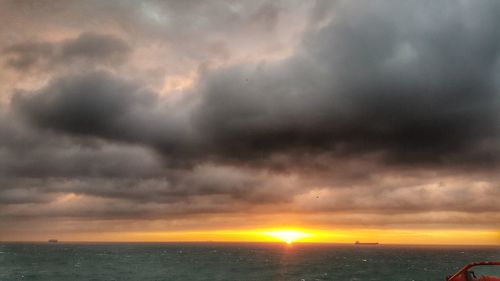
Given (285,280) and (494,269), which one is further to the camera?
(494,269)

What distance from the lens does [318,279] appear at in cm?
10331

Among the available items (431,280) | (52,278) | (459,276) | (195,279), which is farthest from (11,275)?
(459,276)

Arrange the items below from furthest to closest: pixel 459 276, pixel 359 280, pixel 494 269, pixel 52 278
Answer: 1. pixel 494 269
2. pixel 52 278
3. pixel 359 280
4. pixel 459 276

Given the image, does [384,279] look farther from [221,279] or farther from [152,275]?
[152,275]

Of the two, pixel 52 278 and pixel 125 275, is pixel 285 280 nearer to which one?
pixel 125 275

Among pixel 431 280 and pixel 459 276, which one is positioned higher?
pixel 459 276

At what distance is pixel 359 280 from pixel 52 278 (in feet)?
242

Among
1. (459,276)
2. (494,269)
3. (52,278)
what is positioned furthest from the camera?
(494,269)

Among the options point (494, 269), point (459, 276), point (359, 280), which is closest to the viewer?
point (459, 276)

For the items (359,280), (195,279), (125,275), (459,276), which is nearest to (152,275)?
(125,275)

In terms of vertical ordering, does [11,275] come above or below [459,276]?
below

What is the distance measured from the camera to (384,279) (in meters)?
105

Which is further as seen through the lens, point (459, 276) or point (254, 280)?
point (254, 280)

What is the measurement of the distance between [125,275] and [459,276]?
336ft
